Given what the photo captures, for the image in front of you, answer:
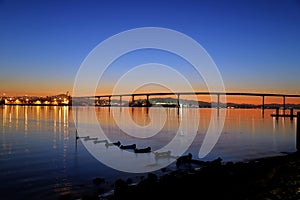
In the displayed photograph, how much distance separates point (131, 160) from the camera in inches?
573

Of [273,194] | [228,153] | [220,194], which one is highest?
[273,194]

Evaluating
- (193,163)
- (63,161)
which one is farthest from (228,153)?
(63,161)

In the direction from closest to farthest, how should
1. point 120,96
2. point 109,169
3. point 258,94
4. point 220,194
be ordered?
point 220,194 < point 109,169 < point 258,94 < point 120,96

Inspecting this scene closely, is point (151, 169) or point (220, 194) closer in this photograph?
point (220, 194)

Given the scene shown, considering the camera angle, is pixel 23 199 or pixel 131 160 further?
pixel 131 160

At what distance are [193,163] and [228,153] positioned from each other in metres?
5.57

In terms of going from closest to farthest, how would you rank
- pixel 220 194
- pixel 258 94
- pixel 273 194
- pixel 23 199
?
pixel 273 194 → pixel 220 194 → pixel 23 199 → pixel 258 94

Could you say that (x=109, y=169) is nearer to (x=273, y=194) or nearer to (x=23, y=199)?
(x=23, y=199)

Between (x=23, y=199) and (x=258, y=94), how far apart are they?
4008 inches

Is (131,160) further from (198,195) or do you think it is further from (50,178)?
(198,195)

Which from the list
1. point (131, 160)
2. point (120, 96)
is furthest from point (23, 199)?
point (120, 96)

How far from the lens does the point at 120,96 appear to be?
13062 cm

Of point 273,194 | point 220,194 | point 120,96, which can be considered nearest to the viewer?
point 273,194

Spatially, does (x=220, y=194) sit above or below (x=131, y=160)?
above
